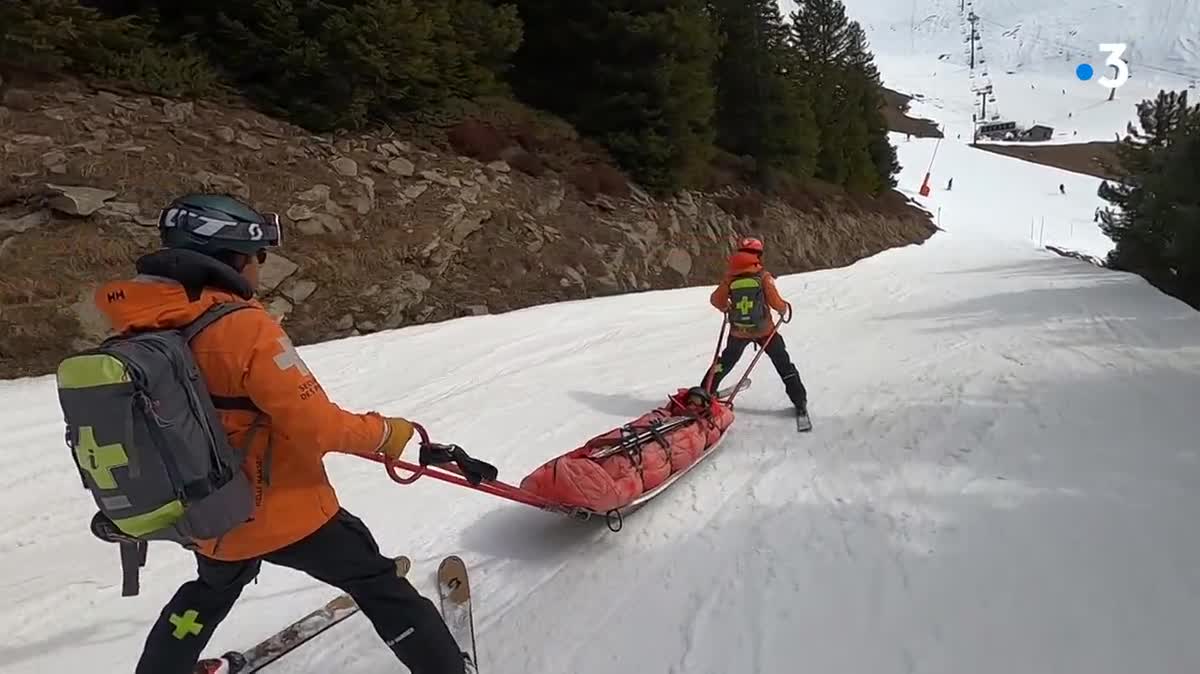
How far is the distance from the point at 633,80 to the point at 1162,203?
1217 centimetres

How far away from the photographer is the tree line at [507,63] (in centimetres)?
1127

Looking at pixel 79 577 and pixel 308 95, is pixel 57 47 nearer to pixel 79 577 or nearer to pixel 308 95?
pixel 308 95

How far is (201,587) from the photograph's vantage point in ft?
8.48

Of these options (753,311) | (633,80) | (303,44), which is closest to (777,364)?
(753,311)

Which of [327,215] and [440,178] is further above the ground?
[440,178]

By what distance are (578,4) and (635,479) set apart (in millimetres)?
17225

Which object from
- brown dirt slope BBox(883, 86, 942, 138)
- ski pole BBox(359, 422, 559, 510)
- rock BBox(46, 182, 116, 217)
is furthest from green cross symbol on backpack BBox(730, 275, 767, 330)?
brown dirt slope BBox(883, 86, 942, 138)

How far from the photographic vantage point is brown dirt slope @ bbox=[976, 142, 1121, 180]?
239ft

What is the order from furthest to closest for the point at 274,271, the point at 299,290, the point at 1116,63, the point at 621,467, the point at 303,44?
the point at 1116,63, the point at 303,44, the point at 299,290, the point at 274,271, the point at 621,467

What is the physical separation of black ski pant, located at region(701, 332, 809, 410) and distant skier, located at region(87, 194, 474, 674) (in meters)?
4.68

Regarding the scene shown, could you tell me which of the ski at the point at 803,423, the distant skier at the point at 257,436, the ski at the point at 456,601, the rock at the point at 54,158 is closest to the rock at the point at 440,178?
the rock at the point at 54,158

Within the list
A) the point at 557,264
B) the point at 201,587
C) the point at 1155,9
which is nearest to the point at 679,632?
the point at 201,587

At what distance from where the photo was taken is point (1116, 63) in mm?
153250

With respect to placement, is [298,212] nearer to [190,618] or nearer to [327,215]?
[327,215]
